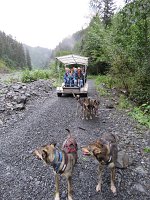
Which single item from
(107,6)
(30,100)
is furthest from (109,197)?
(107,6)

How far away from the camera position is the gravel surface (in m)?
3.97

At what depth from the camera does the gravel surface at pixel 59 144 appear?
397 centimetres

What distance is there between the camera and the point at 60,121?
26.1 feet

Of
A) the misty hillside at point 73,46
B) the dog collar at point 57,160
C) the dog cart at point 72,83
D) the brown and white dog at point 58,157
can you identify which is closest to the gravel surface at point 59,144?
the brown and white dog at point 58,157

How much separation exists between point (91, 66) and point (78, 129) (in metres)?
25.1

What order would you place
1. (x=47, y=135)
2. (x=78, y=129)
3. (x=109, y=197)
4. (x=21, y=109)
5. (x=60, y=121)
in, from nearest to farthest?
(x=109, y=197) < (x=47, y=135) < (x=78, y=129) < (x=60, y=121) < (x=21, y=109)

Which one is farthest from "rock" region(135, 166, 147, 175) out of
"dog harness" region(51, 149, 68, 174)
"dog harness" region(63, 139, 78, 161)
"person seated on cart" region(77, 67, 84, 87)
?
"person seated on cart" region(77, 67, 84, 87)

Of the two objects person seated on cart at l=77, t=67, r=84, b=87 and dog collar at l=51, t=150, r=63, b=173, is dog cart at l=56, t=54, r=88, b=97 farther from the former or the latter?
dog collar at l=51, t=150, r=63, b=173

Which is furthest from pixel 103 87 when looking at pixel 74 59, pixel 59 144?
pixel 59 144

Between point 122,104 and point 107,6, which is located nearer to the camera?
point 122,104

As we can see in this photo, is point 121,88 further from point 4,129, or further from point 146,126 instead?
point 4,129

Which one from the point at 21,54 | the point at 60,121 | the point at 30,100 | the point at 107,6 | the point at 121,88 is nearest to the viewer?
the point at 60,121

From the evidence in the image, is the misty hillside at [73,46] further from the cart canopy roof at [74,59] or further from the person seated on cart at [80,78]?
the person seated on cart at [80,78]

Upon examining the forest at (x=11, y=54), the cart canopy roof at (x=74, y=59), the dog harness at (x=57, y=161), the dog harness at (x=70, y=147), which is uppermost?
the cart canopy roof at (x=74, y=59)
